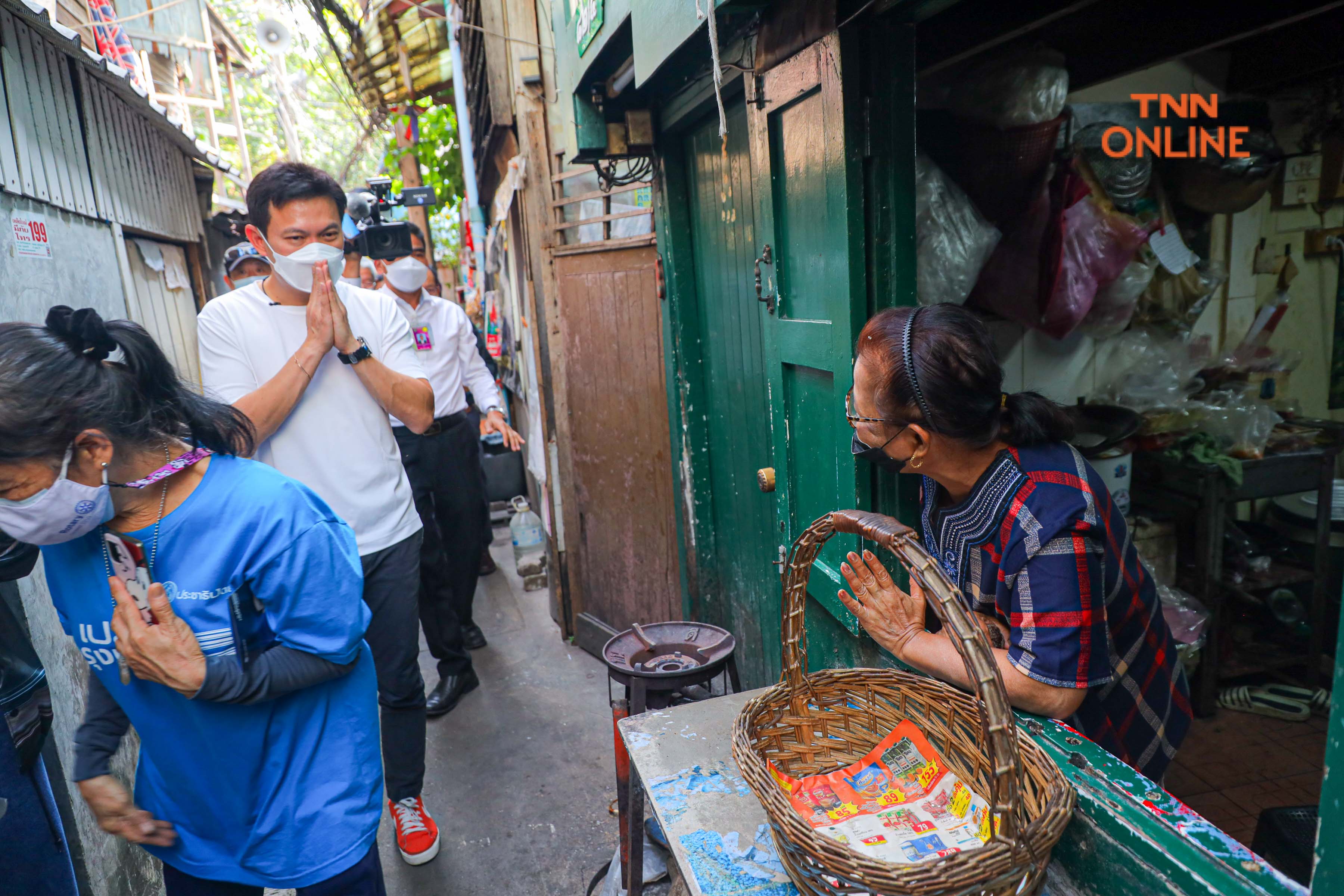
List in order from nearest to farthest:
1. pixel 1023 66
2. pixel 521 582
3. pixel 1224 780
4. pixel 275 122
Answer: pixel 1023 66 < pixel 1224 780 < pixel 521 582 < pixel 275 122

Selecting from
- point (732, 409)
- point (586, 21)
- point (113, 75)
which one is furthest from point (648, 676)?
point (113, 75)

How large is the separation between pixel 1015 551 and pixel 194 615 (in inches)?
63.3

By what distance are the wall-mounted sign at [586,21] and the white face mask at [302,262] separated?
1.24m

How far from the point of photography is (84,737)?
1.73 m

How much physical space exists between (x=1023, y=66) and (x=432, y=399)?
2.12m

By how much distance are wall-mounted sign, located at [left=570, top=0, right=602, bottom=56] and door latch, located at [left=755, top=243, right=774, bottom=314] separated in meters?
1.12

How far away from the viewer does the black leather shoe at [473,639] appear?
4734mm

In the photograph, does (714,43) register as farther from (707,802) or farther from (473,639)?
(473,639)

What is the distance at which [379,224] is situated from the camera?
13.8 ft

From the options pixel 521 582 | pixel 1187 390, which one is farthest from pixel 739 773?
pixel 521 582

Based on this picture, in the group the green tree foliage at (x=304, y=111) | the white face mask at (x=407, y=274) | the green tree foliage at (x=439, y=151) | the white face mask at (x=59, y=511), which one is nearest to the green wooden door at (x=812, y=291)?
the white face mask at (x=59, y=511)

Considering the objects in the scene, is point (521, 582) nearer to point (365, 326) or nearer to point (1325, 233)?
point (365, 326)

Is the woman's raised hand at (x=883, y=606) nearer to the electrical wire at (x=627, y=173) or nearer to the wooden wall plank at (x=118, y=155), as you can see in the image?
the electrical wire at (x=627, y=173)

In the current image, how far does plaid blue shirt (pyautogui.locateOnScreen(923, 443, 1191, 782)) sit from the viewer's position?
4.98ft
